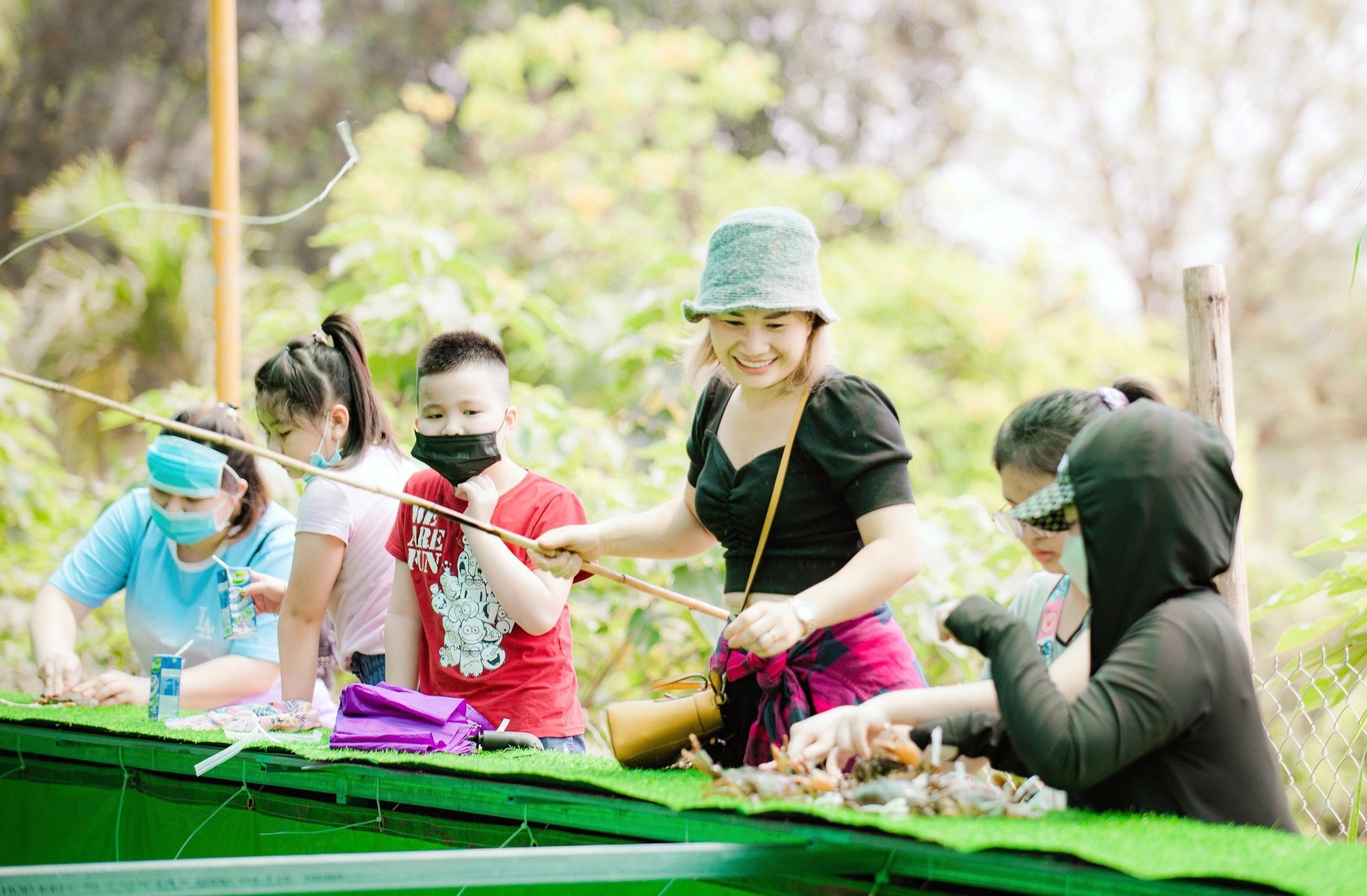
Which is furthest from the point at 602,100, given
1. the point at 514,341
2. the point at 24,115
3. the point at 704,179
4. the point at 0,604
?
the point at 24,115

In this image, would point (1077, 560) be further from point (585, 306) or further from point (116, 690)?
point (585, 306)

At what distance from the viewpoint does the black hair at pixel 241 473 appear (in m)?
3.56

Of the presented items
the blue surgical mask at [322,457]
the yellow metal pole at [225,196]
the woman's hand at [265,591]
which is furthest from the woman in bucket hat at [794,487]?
the yellow metal pole at [225,196]

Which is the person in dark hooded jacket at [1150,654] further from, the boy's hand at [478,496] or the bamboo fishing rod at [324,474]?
the boy's hand at [478,496]

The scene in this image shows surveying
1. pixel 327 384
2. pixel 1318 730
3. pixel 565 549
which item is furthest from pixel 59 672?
pixel 1318 730

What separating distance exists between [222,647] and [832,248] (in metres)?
9.24

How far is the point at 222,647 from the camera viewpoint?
11.9 feet

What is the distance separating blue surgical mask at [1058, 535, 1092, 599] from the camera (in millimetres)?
1847

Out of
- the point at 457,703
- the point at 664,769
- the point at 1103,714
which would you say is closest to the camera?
the point at 1103,714

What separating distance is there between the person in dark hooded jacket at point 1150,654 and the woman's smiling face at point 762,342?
65cm

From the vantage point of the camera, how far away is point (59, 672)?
3654 mm

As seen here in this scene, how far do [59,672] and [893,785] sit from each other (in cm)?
279

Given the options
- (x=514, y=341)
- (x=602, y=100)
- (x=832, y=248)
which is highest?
(x=602, y=100)

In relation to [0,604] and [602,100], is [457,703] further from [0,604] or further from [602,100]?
[602,100]
